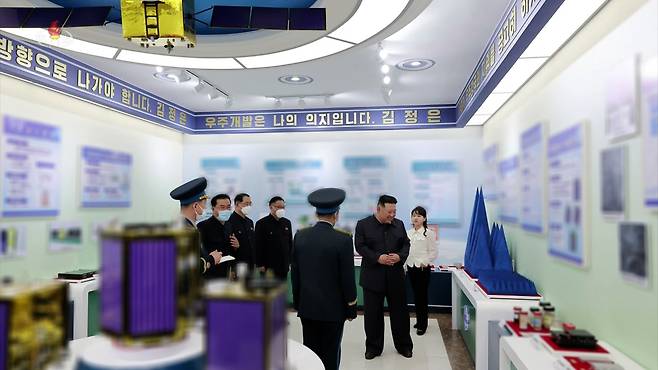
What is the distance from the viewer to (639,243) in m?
Answer: 2.15

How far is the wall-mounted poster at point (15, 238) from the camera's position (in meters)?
3.67

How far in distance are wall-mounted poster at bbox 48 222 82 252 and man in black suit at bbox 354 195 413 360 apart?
9.44 ft

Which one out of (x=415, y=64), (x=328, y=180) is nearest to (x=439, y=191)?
(x=328, y=180)

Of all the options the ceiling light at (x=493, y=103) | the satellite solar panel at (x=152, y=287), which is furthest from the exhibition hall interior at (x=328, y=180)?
the ceiling light at (x=493, y=103)

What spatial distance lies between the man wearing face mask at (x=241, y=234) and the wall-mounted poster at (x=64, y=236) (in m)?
1.58

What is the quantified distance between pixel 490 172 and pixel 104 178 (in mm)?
4699

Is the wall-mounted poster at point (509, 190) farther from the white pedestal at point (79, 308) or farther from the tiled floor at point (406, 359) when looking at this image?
the white pedestal at point (79, 308)

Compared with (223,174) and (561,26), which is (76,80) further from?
(561,26)

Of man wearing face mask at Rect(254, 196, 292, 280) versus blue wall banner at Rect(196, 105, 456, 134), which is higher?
blue wall banner at Rect(196, 105, 456, 134)

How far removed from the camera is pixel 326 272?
10.2ft

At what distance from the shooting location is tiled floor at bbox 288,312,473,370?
14.2 ft

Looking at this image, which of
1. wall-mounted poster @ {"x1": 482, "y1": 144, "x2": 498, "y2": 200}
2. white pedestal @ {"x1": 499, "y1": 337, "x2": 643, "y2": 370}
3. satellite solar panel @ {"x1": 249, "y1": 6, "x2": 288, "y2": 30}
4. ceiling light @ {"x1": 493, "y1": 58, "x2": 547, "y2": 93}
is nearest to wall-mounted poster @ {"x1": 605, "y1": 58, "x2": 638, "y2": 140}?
ceiling light @ {"x1": 493, "y1": 58, "x2": 547, "y2": 93}

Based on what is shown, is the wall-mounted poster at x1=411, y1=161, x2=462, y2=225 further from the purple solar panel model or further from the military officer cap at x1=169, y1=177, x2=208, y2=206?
the purple solar panel model

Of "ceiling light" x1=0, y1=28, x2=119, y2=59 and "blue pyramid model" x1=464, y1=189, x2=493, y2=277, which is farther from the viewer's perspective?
"blue pyramid model" x1=464, y1=189, x2=493, y2=277
